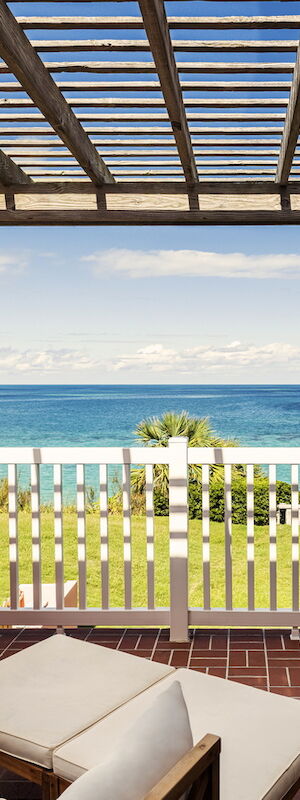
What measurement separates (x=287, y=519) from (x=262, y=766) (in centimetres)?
1230

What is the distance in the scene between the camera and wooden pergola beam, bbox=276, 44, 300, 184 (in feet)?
8.38

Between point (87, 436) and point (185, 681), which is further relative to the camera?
point (87, 436)

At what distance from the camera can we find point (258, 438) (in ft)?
102

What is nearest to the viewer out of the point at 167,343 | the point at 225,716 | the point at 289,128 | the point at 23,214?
the point at 225,716

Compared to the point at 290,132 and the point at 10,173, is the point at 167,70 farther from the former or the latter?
the point at 10,173

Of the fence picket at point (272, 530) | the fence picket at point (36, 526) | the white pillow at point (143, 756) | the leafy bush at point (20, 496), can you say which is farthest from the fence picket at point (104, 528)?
the leafy bush at point (20, 496)

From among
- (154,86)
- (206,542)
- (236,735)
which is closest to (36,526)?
(206,542)

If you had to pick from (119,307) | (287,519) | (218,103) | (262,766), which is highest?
(119,307)

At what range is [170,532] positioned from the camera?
11.5ft

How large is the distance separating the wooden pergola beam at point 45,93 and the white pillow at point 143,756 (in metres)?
1.94

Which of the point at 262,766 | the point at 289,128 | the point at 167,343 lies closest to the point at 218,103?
the point at 289,128

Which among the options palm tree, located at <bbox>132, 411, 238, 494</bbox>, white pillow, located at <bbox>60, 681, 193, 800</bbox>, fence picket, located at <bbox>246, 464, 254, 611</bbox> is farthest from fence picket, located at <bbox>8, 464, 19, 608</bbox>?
palm tree, located at <bbox>132, 411, 238, 494</bbox>

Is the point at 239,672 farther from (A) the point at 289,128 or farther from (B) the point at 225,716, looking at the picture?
(A) the point at 289,128

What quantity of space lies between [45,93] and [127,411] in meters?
28.5
